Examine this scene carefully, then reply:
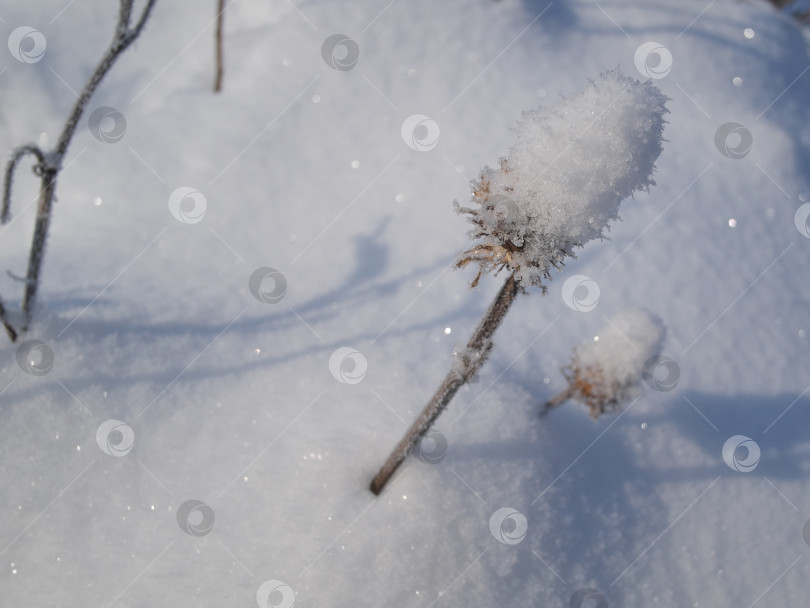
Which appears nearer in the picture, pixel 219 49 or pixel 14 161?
pixel 14 161

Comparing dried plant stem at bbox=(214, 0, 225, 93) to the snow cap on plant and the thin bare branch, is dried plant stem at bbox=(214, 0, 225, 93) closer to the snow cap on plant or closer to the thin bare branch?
the thin bare branch

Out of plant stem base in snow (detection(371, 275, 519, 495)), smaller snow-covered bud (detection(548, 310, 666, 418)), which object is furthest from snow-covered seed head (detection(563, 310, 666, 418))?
plant stem base in snow (detection(371, 275, 519, 495))

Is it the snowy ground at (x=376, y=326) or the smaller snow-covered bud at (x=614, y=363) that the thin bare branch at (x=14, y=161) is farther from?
the smaller snow-covered bud at (x=614, y=363)

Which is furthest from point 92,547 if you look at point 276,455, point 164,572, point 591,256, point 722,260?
point 722,260

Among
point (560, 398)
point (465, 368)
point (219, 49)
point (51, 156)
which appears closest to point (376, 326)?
point (560, 398)

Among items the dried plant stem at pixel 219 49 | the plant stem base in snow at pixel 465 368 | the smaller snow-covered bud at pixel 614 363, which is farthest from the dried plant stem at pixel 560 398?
the dried plant stem at pixel 219 49

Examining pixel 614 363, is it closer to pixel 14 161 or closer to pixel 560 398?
pixel 560 398

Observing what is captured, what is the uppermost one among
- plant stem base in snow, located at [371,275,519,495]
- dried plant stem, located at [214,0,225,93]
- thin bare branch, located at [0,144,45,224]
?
dried plant stem, located at [214,0,225,93]
